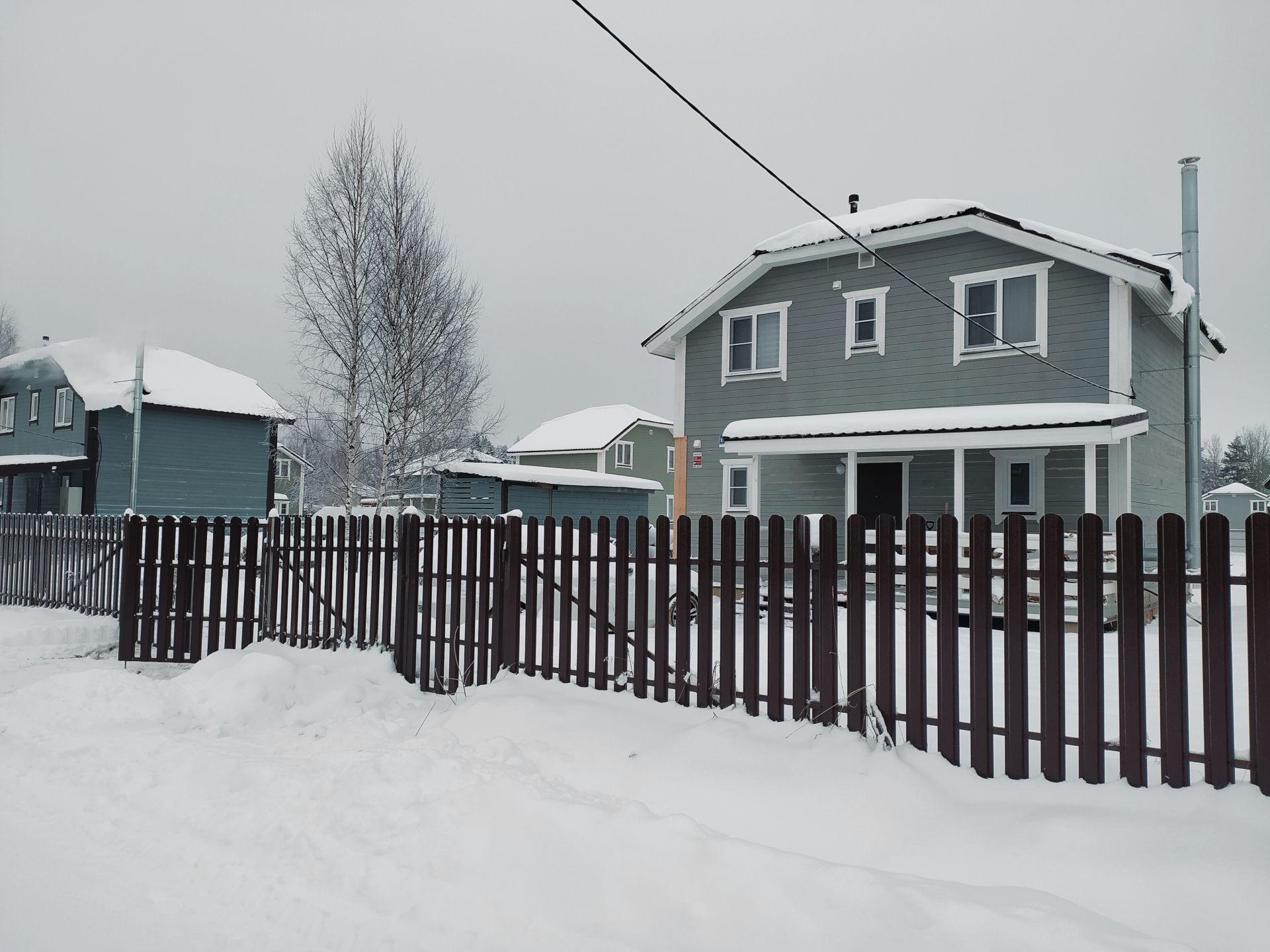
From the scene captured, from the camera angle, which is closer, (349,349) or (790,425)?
(790,425)

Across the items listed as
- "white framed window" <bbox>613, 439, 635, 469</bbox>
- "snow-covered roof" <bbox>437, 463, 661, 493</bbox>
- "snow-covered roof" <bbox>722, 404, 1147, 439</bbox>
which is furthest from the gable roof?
"white framed window" <bbox>613, 439, 635, 469</bbox>

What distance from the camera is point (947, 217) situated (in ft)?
45.6

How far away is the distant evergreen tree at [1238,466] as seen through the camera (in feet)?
203

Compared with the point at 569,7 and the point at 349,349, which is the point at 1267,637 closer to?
the point at 569,7

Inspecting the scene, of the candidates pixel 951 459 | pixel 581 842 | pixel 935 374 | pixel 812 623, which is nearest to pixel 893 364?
pixel 935 374

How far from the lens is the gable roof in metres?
12.5

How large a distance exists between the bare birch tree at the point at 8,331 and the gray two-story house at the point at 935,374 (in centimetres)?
4790

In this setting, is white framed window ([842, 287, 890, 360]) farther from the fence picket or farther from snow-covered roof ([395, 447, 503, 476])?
the fence picket

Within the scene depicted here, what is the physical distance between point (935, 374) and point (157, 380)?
25.9 m

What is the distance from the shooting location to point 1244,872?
319 centimetres

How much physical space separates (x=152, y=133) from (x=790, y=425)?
16848mm

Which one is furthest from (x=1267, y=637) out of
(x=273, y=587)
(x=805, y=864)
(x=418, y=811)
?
(x=273, y=587)

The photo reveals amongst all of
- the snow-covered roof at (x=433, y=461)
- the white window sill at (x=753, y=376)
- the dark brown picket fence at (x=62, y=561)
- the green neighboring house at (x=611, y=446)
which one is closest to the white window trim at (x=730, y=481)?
the white window sill at (x=753, y=376)

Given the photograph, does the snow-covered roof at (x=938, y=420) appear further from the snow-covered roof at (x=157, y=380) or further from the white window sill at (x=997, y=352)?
the snow-covered roof at (x=157, y=380)
